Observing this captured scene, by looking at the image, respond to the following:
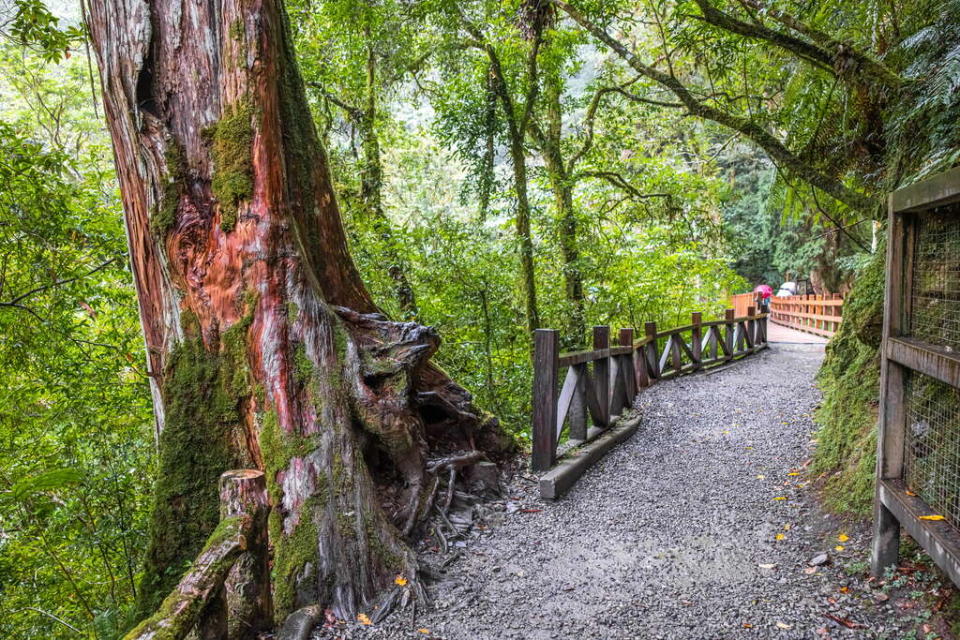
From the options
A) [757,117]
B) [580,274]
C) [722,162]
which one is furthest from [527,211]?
[722,162]

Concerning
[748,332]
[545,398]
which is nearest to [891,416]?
[545,398]

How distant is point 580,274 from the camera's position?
11094mm

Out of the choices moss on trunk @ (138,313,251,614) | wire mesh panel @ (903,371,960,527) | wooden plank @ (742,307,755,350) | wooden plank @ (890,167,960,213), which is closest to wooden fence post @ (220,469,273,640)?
moss on trunk @ (138,313,251,614)

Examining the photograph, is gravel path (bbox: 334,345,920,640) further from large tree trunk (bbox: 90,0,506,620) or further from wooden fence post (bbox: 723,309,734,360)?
wooden fence post (bbox: 723,309,734,360)

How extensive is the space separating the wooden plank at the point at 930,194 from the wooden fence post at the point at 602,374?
3688 mm

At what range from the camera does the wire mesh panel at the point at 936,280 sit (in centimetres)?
271

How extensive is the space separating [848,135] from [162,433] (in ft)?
22.6

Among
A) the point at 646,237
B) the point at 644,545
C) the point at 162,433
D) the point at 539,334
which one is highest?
the point at 646,237

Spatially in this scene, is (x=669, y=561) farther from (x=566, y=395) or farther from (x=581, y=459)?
(x=566, y=395)

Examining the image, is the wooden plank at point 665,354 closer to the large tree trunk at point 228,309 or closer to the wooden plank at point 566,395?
the wooden plank at point 566,395

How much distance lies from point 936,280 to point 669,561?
2384mm

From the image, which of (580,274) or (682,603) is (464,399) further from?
(580,274)

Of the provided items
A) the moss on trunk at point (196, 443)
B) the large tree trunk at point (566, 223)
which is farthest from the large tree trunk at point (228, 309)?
the large tree trunk at point (566, 223)

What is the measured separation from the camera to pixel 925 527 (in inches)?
102
